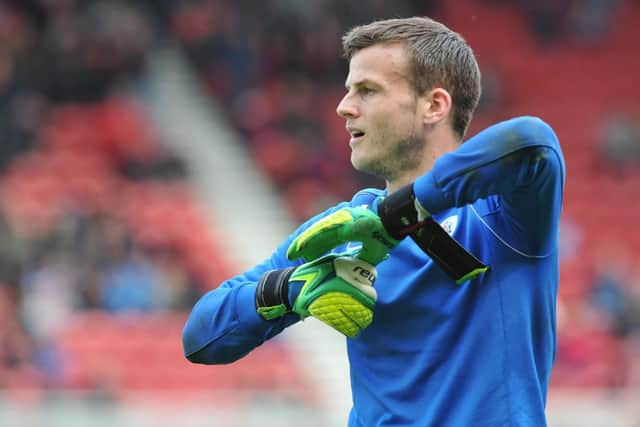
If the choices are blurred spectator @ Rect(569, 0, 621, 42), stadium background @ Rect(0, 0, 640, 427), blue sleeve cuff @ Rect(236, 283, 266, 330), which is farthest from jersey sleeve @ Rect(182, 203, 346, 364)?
blurred spectator @ Rect(569, 0, 621, 42)

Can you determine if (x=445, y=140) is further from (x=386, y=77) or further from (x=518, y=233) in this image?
(x=518, y=233)

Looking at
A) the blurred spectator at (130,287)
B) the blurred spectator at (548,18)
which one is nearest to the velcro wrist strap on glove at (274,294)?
the blurred spectator at (130,287)

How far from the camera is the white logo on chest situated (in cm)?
281

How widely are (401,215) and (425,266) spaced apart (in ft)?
0.70

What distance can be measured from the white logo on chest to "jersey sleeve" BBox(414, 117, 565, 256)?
0.18m

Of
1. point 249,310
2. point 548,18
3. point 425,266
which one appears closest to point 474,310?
point 425,266

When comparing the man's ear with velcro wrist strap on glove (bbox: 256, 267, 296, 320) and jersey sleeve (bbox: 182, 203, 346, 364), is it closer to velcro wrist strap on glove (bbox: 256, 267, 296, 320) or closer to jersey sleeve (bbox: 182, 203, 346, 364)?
jersey sleeve (bbox: 182, 203, 346, 364)

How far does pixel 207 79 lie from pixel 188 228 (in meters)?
2.63

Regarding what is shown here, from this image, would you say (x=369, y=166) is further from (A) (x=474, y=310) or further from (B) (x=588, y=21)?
(B) (x=588, y=21)

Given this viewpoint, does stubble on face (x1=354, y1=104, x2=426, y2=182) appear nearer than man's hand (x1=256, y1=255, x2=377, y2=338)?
No

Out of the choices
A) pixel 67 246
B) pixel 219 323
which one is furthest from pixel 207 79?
pixel 219 323

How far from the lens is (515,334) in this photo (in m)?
2.71

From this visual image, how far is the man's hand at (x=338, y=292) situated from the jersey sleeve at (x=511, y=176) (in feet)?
0.73

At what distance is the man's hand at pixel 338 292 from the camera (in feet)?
8.79
